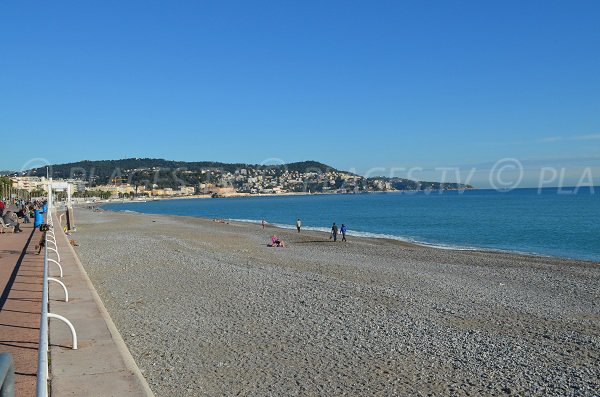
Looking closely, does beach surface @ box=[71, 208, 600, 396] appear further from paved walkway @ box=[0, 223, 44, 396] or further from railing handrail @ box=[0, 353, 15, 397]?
railing handrail @ box=[0, 353, 15, 397]

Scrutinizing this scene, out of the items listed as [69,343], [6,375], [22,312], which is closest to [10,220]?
[22,312]

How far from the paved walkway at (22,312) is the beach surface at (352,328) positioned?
1.54 meters

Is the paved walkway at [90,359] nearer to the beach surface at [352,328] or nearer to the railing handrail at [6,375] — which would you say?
the beach surface at [352,328]

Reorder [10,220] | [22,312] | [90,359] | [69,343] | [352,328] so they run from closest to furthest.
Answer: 1. [90,359]
2. [69,343]
3. [22,312]
4. [352,328]
5. [10,220]

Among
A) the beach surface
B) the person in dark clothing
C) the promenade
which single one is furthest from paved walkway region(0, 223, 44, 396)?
the person in dark clothing

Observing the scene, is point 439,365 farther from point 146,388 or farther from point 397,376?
point 146,388

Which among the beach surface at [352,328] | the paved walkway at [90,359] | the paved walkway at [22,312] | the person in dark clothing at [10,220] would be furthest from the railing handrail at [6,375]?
the person in dark clothing at [10,220]

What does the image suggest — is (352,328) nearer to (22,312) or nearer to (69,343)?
(69,343)

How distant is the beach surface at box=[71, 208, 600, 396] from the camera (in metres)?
7.23

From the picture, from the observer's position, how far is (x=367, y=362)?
26.1 feet

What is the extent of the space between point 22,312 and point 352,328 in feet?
18.8

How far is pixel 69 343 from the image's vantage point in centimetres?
662

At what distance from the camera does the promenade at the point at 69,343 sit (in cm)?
530

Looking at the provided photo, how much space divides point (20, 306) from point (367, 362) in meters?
5.91
